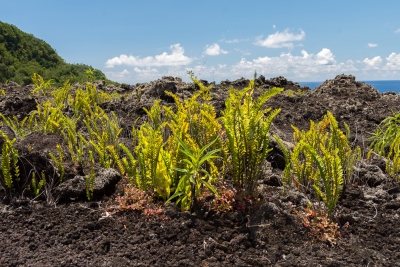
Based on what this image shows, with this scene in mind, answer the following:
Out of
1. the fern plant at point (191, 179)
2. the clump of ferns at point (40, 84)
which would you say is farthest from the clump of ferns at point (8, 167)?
the clump of ferns at point (40, 84)

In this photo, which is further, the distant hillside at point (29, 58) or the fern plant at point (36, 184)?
the distant hillside at point (29, 58)

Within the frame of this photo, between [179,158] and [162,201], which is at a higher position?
[179,158]

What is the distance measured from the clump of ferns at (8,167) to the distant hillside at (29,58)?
25515 mm

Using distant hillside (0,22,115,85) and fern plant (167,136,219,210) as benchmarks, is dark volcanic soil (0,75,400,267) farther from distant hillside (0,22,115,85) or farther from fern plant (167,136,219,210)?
distant hillside (0,22,115,85)

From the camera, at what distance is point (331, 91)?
8117 mm

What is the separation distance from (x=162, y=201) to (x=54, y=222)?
2.19 feet

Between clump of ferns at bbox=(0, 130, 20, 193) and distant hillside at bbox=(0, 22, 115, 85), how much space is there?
25.5m

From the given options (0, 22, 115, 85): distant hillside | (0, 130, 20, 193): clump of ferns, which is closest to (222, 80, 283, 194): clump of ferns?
(0, 130, 20, 193): clump of ferns

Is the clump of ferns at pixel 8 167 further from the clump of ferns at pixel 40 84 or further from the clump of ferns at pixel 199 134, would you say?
the clump of ferns at pixel 40 84

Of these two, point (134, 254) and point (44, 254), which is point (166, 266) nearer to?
point (134, 254)

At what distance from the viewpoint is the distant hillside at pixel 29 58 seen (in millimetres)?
27433

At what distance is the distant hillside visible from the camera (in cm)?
2743

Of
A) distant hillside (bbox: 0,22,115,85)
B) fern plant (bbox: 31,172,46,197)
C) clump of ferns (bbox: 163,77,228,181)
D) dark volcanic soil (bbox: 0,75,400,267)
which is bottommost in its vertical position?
dark volcanic soil (bbox: 0,75,400,267)

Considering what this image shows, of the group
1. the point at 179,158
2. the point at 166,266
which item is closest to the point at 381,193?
the point at 179,158
